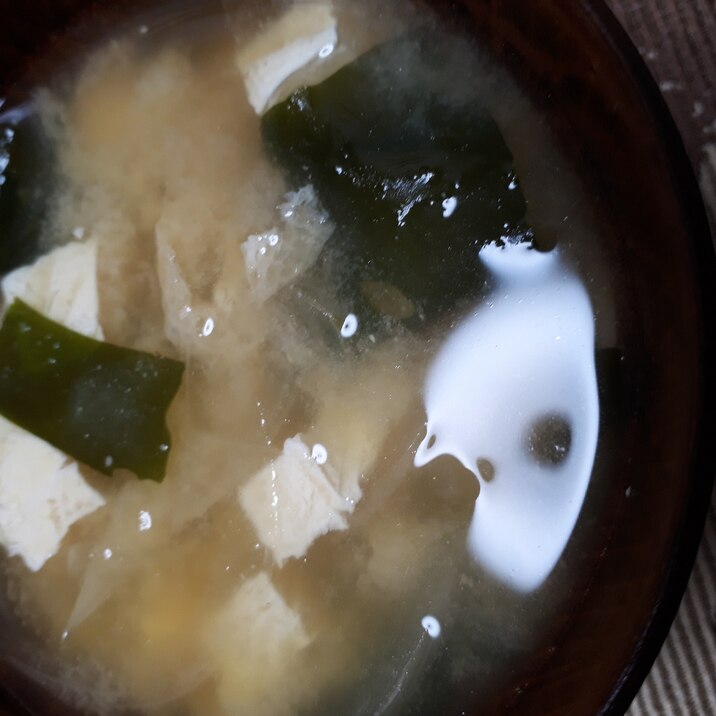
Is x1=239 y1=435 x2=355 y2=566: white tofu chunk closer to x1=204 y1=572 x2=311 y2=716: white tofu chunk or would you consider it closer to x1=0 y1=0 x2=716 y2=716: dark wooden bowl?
x1=204 y1=572 x2=311 y2=716: white tofu chunk

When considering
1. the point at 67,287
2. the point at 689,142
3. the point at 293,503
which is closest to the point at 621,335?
the point at 689,142

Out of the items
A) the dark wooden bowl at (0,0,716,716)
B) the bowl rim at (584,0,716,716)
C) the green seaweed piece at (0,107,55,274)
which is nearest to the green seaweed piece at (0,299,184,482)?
the green seaweed piece at (0,107,55,274)

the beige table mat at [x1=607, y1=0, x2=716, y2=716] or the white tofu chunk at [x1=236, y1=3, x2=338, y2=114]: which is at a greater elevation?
the white tofu chunk at [x1=236, y1=3, x2=338, y2=114]

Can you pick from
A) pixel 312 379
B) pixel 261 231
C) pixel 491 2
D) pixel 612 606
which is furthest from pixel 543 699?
pixel 491 2

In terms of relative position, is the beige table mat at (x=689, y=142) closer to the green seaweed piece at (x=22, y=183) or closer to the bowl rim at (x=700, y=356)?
the bowl rim at (x=700, y=356)

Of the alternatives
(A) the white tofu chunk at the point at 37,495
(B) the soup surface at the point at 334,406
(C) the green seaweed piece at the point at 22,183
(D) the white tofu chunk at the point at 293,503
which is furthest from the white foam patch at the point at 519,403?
(C) the green seaweed piece at the point at 22,183
